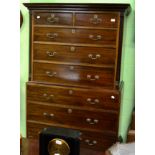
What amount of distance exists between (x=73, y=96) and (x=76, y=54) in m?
0.48

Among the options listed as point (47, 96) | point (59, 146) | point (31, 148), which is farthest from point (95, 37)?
point (59, 146)

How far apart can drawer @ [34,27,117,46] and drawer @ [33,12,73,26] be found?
0.22 feet

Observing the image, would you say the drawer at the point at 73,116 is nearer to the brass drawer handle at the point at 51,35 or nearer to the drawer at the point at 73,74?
the drawer at the point at 73,74

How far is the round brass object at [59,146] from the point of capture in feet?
4.58

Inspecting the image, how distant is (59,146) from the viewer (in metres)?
1.41

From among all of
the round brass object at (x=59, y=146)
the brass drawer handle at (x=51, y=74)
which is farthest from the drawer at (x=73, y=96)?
the round brass object at (x=59, y=146)

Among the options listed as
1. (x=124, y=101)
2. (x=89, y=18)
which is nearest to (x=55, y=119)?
(x=124, y=101)

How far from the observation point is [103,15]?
2.60 m

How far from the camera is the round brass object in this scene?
4.58 ft

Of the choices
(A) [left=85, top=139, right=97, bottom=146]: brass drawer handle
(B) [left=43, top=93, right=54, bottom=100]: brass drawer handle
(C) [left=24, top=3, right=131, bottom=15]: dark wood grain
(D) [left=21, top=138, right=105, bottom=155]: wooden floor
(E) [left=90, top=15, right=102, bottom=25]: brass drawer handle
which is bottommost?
(A) [left=85, top=139, right=97, bottom=146]: brass drawer handle

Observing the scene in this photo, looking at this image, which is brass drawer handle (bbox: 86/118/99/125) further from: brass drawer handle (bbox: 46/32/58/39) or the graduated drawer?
brass drawer handle (bbox: 46/32/58/39)

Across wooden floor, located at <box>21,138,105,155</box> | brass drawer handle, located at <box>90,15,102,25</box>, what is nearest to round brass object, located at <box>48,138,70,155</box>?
wooden floor, located at <box>21,138,105,155</box>

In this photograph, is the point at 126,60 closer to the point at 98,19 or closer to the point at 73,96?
the point at 98,19
